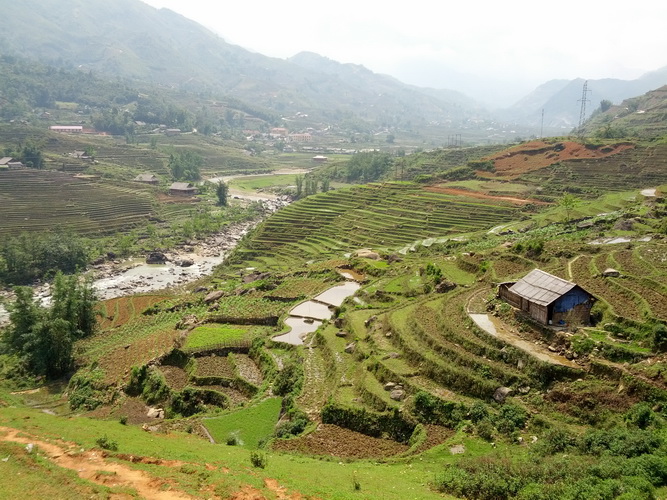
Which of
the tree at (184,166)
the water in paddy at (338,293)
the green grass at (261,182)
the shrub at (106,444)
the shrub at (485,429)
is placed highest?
the tree at (184,166)

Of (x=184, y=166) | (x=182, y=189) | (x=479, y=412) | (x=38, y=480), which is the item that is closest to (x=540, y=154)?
(x=182, y=189)

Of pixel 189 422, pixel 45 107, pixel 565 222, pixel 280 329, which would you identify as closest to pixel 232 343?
pixel 280 329

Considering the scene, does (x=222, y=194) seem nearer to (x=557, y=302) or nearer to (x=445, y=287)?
(x=445, y=287)

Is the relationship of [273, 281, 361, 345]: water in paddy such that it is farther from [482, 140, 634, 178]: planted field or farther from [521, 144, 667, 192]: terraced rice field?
[482, 140, 634, 178]: planted field

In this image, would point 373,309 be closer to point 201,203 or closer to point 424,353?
point 424,353

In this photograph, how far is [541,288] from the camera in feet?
75.0

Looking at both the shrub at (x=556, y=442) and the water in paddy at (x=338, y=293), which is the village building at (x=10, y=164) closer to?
the water in paddy at (x=338, y=293)

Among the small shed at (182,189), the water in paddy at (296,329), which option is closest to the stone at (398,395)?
the water in paddy at (296,329)

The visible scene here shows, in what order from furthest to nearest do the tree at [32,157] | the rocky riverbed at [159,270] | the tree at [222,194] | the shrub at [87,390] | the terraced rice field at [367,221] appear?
A: the tree at [222,194], the tree at [32,157], the terraced rice field at [367,221], the rocky riverbed at [159,270], the shrub at [87,390]

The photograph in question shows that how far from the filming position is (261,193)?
4589 inches

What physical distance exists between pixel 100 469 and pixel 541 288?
1920cm

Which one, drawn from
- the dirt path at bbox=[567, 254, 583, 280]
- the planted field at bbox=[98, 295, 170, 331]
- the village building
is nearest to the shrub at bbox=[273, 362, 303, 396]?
the dirt path at bbox=[567, 254, 583, 280]

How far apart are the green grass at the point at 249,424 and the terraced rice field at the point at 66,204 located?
6156cm

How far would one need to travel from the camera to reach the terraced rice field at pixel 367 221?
61125 mm
